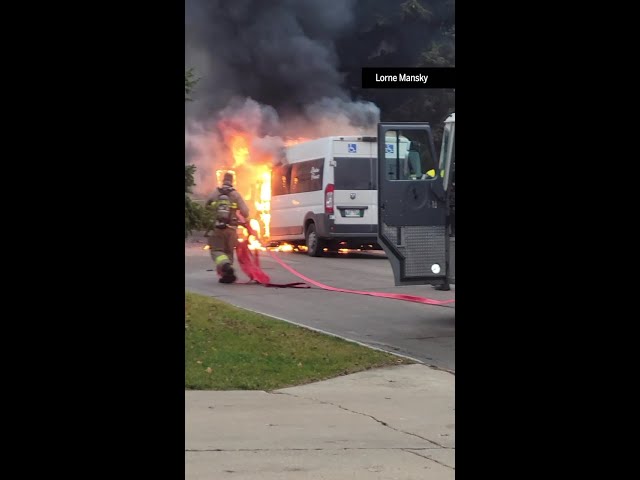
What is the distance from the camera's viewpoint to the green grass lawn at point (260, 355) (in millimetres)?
9109

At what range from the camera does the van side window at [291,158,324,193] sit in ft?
73.9

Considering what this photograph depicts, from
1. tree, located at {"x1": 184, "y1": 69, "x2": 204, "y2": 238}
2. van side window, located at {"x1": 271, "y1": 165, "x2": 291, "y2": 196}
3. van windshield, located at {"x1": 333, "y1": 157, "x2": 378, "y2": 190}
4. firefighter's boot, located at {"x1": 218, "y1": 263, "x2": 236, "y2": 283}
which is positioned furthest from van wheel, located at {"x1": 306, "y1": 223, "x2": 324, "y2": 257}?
tree, located at {"x1": 184, "y1": 69, "x2": 204, "y2": 238}

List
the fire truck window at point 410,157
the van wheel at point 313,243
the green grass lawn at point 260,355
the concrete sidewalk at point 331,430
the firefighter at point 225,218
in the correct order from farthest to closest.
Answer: the van wheel at point 313,243
the firefighter at point 225,218
the fire truck window at point 410,157
the green grass lawn at point 260,355
the concrete sidewalk at point 331,430

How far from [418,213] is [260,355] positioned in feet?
10.6

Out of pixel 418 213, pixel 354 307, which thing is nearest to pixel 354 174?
pixel 354 307

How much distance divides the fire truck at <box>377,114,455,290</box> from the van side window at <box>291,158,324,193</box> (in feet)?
32.6

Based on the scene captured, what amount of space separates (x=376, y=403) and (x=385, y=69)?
4.73 meters

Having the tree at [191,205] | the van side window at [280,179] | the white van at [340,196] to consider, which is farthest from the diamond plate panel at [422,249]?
the van side window at [280,179]

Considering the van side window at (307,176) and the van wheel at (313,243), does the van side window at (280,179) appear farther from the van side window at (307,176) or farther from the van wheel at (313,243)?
the van wheel at (313,243)

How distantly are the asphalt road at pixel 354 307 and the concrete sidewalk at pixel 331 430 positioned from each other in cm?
141

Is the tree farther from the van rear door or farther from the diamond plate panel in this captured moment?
the van rear door

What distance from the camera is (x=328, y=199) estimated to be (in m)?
22.0
